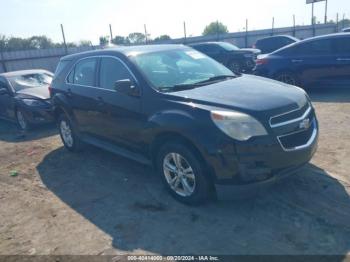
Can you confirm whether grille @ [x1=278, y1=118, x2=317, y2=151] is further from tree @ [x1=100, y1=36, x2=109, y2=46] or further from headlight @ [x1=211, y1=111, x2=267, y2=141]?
tree @ [x1=100, y1=36, x2=109, y2=46]

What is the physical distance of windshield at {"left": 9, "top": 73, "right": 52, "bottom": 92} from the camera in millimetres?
9500

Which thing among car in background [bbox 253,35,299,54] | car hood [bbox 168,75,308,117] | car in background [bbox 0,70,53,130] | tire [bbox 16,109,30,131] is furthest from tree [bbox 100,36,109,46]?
car hood [bbox 168,75,308,117]

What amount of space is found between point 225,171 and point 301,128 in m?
1.02

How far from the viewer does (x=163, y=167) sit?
4266 mm

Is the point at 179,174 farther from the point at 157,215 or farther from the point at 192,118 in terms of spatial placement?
the point at 192,118

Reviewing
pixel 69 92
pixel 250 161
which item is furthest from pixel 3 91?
pixel 250 161

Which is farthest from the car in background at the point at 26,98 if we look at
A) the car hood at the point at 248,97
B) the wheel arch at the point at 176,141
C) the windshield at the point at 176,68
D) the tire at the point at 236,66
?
the tire at the point at 236,66

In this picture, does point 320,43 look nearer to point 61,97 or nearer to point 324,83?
point 324,83

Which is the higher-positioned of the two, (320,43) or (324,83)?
(320,43)

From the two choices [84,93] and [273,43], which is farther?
[273,43]

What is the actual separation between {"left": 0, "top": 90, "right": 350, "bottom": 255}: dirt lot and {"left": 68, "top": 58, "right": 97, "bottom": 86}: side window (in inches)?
55.9

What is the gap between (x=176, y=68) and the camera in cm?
485

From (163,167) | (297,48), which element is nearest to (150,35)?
(297,48)

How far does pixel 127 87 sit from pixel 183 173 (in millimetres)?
1310
